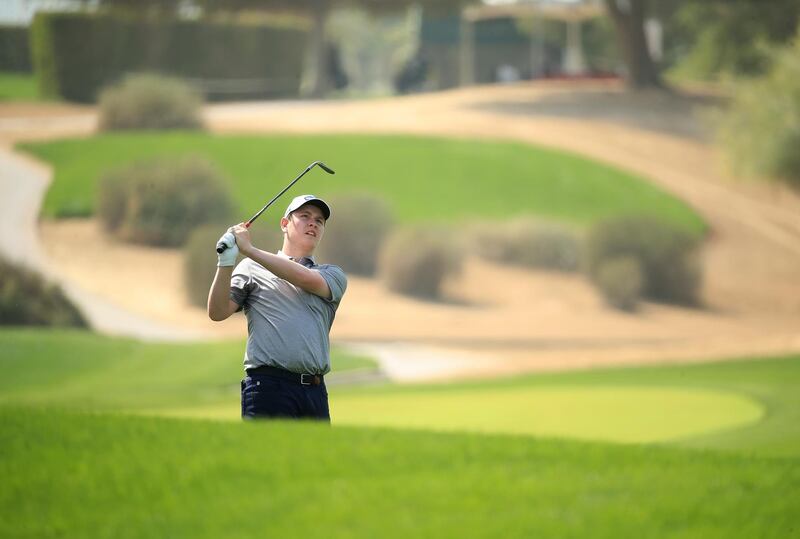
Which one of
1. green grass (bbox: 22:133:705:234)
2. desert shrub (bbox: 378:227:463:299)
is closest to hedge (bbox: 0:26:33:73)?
green grass (bbox: 22:133:705:234)

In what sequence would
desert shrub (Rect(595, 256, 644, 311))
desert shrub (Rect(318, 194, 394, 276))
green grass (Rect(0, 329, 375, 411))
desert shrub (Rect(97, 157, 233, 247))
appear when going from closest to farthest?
1. green grass (Rect(0, 329, 375, 411))
2. desert shrub (Rect(595, 256, 644, 311))
3. desert shrub (Rect(97, 157, 233, 247))
4. desert shrub (Rect(318, 194, 394, 276))

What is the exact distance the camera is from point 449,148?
45656 mm

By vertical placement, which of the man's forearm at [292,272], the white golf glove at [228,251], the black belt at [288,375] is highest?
the white golf glove at [228,251]

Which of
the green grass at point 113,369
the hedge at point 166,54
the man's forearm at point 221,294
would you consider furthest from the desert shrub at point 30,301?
the hedge at point 166,54

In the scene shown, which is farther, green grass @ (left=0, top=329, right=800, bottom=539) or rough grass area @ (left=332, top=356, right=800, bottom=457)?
rough grass area @ (left=332, top=356, right=800, bottom=457)

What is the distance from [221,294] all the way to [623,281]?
30.1 metres

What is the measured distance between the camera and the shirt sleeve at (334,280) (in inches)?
289

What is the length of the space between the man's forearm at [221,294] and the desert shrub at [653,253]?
99.4 ft

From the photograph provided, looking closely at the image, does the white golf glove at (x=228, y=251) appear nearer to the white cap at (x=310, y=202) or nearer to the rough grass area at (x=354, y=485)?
the white cap at (x=310, y=202)

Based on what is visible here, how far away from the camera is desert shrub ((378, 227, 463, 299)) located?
36156 millimetres

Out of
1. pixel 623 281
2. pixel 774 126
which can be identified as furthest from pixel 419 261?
pixel 774 126

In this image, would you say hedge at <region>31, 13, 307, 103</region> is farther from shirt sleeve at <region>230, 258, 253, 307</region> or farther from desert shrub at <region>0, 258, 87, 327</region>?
shirt sleeve at <region>230, 258, 253, 307</region>

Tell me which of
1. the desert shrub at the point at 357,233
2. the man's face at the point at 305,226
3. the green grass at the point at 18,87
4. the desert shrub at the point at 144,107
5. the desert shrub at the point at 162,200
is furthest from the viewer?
the green grass at the point at 18,87

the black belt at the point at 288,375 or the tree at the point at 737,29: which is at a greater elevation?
the tree at the point at 737,29
